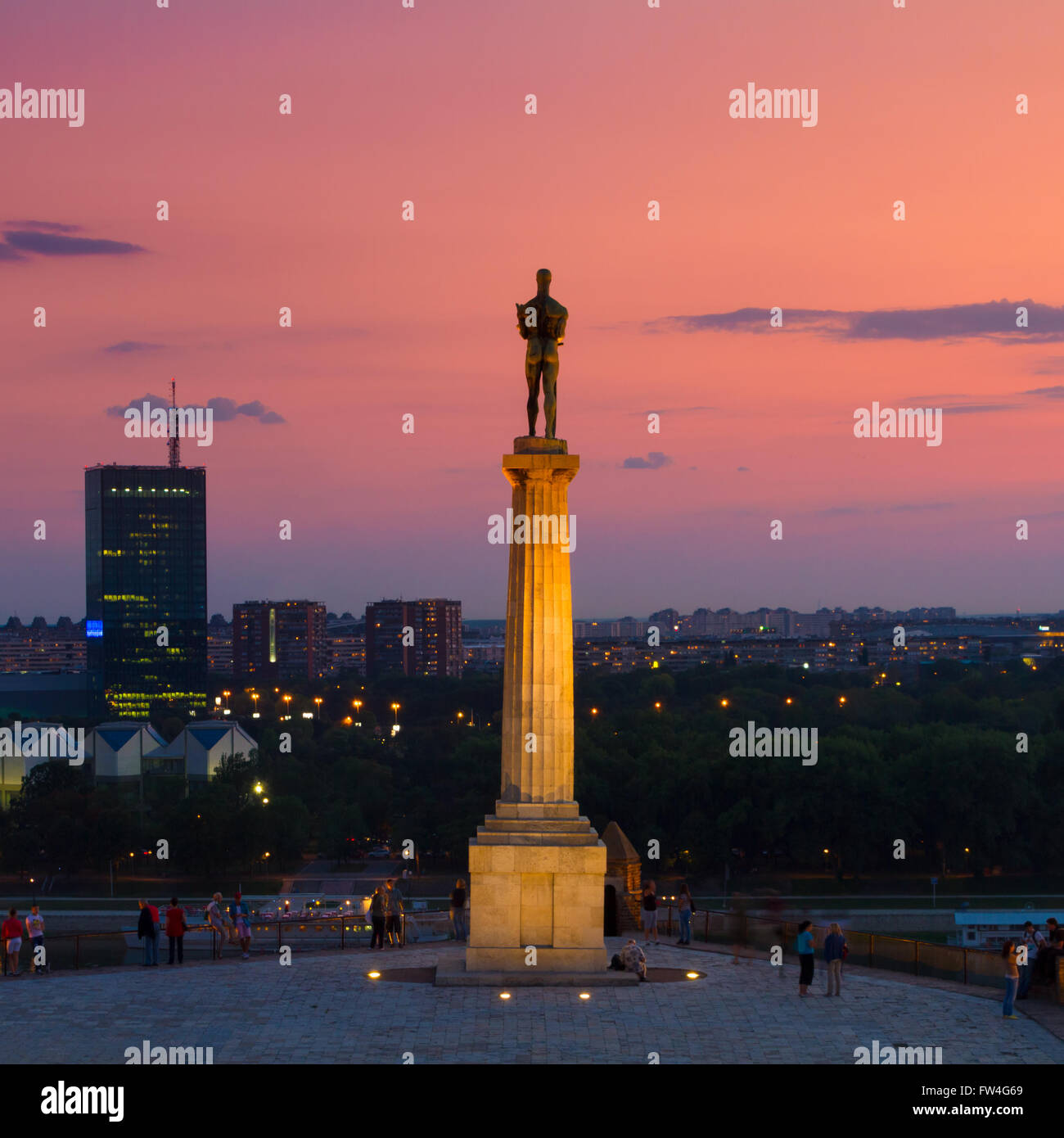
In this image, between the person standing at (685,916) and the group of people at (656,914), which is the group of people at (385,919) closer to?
the group of people at (656,914)

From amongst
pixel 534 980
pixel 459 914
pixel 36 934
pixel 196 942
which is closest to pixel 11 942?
pixel 36 934

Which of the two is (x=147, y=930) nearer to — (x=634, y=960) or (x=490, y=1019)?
(x=490, y=1019)

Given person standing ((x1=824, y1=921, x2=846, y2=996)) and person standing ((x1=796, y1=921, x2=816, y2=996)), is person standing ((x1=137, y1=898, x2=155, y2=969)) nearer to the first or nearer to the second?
person standing ((x1=796, y1=921, x2=816, y2=996))

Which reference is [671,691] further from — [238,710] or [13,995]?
[13,995]

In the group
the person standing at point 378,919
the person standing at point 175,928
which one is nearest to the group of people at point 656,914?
the person standing at point 378,919

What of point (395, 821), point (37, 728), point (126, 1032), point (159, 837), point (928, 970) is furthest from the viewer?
point (37, 728)
